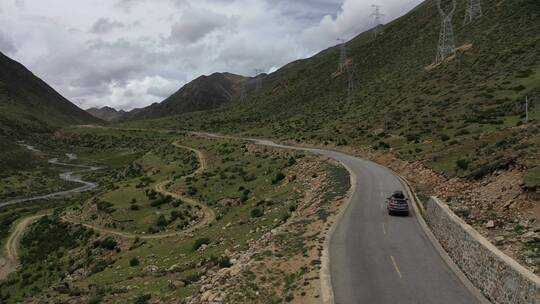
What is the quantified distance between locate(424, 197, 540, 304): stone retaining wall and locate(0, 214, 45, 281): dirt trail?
3967 cm

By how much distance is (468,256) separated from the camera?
1934 centimetres

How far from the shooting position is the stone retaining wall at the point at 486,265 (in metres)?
14.1

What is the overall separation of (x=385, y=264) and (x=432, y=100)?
58.4m

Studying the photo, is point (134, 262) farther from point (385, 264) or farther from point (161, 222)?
point (385, 264)

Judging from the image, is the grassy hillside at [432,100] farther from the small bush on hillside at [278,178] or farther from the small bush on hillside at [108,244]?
the small bush on hillside at [108,244]

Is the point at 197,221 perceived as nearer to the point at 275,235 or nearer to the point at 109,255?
the point at 109,255

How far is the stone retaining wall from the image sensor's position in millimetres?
14109

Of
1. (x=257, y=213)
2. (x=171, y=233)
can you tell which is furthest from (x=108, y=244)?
(x=257, y=213)

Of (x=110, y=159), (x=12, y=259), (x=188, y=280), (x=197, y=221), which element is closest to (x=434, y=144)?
(x=197, y=221)

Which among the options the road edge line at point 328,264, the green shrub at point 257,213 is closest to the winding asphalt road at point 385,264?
the road edge line at point 328,264

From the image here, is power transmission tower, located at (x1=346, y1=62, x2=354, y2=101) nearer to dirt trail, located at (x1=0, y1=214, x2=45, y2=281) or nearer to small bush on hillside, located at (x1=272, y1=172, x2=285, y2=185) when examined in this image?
small bush on hillside, located at (x1=272, y1=172, x2=285, y2=185)

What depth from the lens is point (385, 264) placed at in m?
20.6

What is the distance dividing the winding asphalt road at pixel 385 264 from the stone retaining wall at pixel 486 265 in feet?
2.28

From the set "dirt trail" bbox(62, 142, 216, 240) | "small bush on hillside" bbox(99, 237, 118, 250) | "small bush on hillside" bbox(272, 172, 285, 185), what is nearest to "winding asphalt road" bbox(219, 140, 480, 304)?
"dirt trail" bbox(62, 142, 216, 240)
